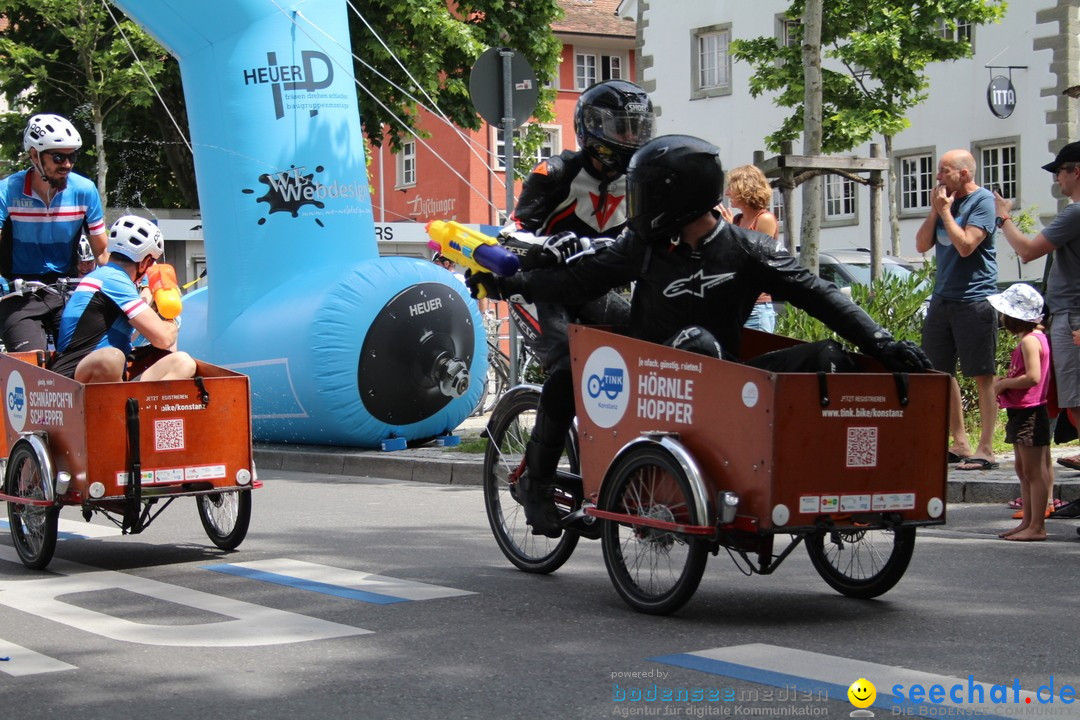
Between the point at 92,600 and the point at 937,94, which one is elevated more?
the point at 937,94

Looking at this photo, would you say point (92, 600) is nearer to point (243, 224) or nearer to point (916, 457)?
point (916, 457)

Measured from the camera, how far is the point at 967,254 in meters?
10.3

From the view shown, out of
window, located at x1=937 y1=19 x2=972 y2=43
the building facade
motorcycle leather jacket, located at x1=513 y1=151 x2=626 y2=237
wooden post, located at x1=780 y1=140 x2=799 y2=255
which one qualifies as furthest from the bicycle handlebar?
the building facade

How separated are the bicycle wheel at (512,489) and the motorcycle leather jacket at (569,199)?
0.79 m

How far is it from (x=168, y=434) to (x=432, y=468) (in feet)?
14.8

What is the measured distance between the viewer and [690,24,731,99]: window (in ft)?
140

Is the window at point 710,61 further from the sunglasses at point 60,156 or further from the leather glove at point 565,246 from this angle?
the leather glove at point 565,246

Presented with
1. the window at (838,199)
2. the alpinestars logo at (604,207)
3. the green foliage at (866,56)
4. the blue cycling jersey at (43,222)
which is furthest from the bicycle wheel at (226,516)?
the window at (838,199)

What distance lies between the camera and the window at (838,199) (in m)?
39.9

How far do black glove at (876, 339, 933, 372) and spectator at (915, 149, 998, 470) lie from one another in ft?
14.7

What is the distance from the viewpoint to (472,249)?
6.73 m

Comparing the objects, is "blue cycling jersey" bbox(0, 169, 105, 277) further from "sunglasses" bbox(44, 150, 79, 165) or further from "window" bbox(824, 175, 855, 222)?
"window" bbox(824, 175, 855, 222)

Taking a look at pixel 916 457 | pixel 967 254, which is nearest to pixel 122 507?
pixel 916 457

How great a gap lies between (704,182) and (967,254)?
15.5ft
